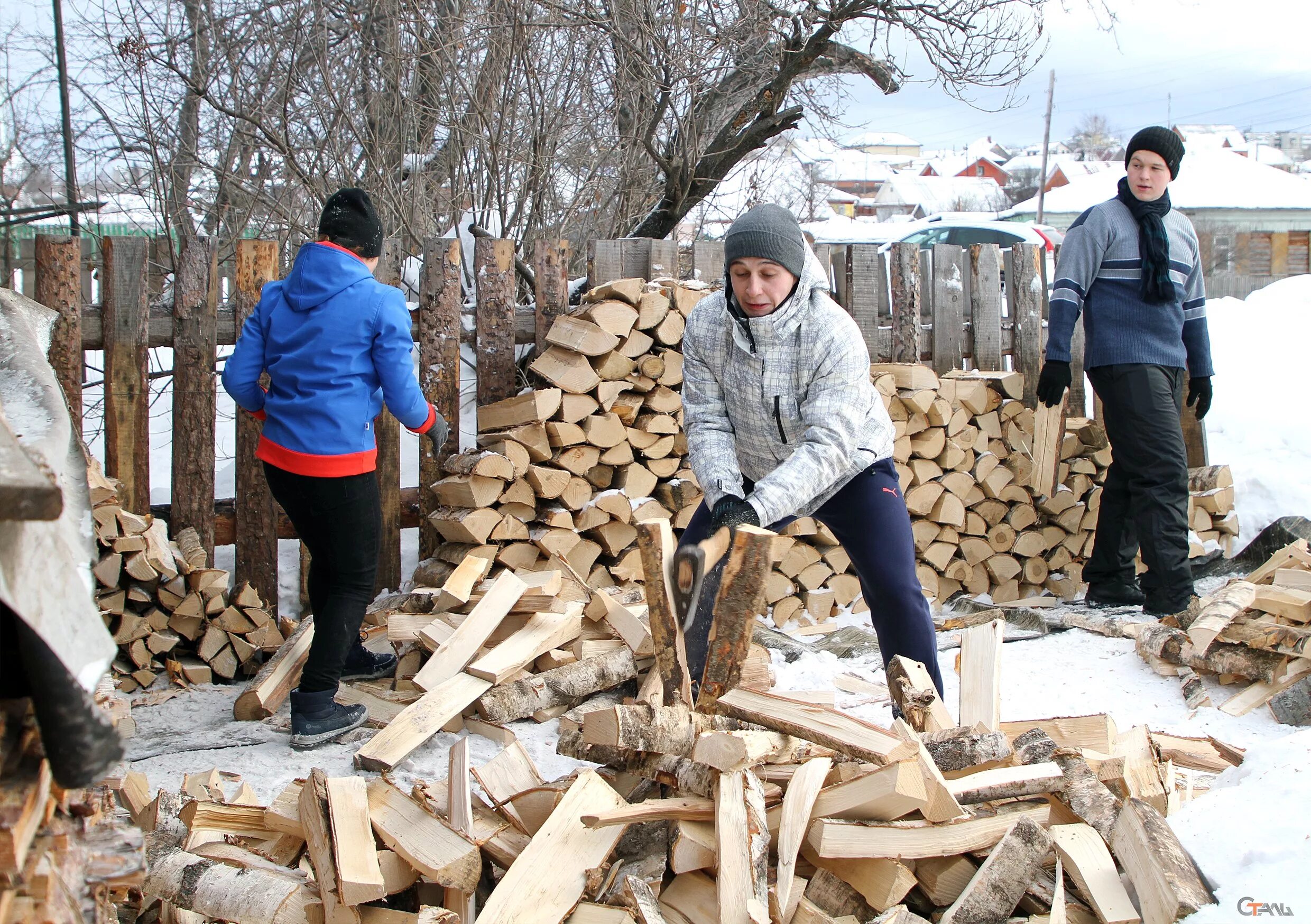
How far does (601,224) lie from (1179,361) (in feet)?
11.9

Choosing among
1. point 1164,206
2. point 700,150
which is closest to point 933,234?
point 700,150

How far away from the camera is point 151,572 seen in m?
4.14

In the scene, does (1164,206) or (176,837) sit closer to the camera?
(176,837)

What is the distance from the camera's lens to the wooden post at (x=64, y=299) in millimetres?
4172

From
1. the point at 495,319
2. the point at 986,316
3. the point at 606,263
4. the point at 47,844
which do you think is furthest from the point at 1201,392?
the point at 47,844

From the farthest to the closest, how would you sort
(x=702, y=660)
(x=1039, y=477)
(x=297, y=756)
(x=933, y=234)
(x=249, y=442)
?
(x=933, y=234) < (x=1039, y=477) < (x=249, y=442) < (x=297, y=756) < (x=702, y=660)

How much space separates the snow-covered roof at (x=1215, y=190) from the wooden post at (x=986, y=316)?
30762 millimetres

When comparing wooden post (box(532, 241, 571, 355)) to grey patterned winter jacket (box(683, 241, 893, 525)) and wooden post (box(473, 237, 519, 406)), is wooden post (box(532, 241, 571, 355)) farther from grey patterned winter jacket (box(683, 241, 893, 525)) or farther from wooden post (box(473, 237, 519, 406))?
grey patterned winter jacket (box(683, 241, 893, 525))

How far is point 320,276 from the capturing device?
3.56 meters

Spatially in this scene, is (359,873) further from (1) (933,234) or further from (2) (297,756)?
(1) (933,234)

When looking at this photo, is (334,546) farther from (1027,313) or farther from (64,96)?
(64,96)

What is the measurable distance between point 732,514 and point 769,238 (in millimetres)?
794

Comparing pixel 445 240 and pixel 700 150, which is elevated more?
pixel 700 150

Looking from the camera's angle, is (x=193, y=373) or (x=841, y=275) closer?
(x=193, y=373)
